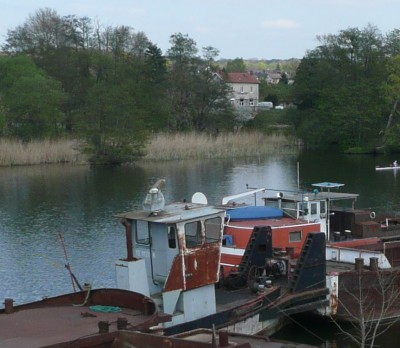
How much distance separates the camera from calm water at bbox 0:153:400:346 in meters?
26.3

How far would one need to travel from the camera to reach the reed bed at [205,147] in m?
62.7

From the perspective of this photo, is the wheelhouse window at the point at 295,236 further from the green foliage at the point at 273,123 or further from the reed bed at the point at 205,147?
the green foliage at the point at 273,123

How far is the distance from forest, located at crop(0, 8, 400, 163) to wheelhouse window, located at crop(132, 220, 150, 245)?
1901 inches

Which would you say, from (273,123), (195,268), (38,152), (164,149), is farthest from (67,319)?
(273,123)

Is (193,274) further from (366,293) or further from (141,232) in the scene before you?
(366,293)

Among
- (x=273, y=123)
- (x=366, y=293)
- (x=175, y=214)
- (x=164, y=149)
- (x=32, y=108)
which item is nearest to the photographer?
(x=175, y=214)

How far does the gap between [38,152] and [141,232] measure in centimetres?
4409

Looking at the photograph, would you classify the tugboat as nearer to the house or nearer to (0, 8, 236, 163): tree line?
(0, 8, 236, 163): tree line

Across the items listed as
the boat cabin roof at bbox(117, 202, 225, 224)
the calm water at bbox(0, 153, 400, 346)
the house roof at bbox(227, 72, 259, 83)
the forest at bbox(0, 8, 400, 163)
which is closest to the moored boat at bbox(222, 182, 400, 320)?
the boat cabin roof at bbox(117, 202, 225, 224)

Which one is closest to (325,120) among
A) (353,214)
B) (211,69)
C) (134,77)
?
(211,69)

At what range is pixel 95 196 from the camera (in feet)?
145

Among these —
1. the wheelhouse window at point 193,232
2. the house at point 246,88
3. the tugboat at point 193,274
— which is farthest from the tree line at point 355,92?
the wheelhouse window at point 193,232

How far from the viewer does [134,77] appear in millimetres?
83312

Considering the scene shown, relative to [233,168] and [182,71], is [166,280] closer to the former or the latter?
[233,168]
